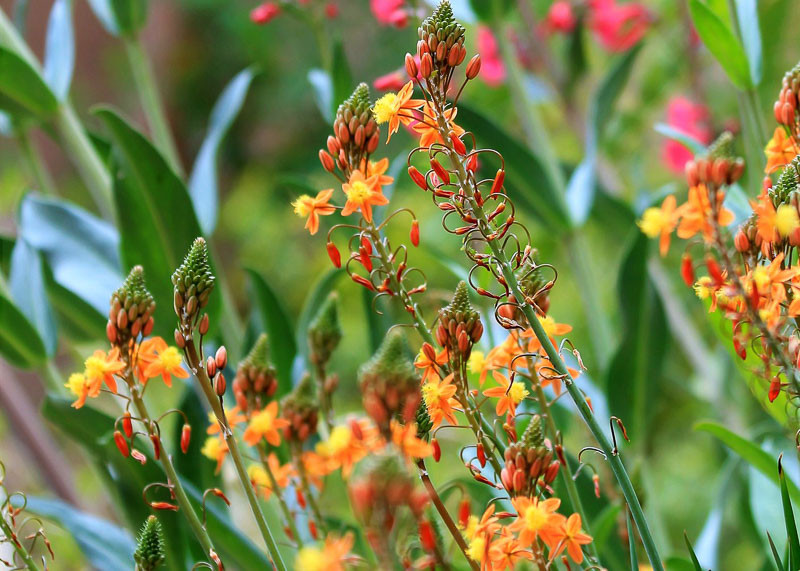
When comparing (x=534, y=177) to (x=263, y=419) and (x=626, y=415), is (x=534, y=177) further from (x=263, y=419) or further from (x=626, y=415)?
(x=263, y=419)

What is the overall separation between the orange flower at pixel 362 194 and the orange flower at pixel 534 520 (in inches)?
4.7

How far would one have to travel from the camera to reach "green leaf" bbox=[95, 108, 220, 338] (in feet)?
1.77

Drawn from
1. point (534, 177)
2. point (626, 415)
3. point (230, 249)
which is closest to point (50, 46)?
point (534, 177)

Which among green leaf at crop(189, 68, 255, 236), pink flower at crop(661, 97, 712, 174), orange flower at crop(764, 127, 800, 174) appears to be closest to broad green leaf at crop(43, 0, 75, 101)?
green leaf at crop(189, 68, 255, 236)

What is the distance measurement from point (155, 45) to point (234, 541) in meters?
2.48

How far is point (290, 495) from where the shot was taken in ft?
1.80

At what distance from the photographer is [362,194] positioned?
0.30 meters

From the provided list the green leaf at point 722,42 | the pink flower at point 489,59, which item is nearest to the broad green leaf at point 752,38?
the green leaf at point 722,42

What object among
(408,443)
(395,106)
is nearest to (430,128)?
(395,106)

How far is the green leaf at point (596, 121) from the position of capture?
2.12ft

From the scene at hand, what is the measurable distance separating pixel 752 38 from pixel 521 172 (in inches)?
7.4

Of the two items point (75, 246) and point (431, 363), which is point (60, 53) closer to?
point (75, 246)

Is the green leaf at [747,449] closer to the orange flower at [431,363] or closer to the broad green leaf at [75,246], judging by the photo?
the orange flower at [431,363]

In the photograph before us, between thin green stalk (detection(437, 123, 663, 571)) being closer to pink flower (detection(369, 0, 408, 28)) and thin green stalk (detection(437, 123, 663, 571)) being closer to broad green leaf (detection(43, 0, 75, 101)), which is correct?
pink flower (detection(369, 0, 408, 28))
